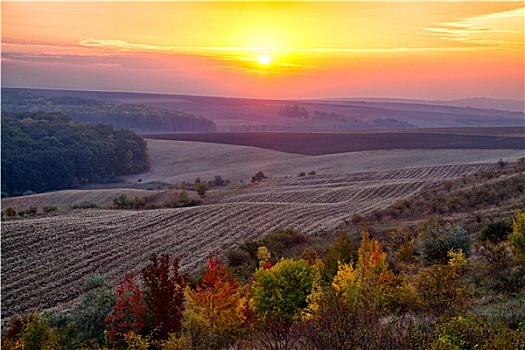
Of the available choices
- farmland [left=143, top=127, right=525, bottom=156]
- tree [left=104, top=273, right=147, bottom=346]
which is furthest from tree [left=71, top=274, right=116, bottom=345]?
farmland [left=143, top=127, right=525, bottom=156]

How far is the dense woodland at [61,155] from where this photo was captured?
87.1 m

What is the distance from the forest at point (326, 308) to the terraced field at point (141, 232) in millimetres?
8041

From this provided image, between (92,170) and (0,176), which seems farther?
(92,170)

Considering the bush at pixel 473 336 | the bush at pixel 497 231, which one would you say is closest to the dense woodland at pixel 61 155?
the bush at pixel 497 231

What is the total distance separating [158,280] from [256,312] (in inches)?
135

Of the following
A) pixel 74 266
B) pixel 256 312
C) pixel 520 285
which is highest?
pixel 520 285

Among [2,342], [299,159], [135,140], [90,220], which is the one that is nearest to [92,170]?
[135,140]

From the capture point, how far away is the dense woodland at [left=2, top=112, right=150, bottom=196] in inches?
3430

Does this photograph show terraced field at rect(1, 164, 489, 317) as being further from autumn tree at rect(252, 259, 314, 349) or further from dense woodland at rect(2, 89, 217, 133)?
dense woodland at rect(2, 89, 217, 133)

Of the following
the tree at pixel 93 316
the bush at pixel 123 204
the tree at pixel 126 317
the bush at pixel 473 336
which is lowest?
the bush at pixel 123 204

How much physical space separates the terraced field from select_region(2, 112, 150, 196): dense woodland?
44.1 metres

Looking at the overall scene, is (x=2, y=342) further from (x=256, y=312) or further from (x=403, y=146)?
(x=403, y=146)

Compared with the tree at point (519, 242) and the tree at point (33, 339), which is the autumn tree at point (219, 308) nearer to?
the tree at point (33, 339)

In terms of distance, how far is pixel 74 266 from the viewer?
30.6 metres
